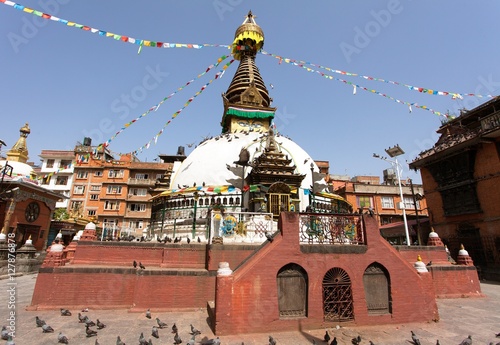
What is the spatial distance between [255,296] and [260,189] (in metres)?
8.31

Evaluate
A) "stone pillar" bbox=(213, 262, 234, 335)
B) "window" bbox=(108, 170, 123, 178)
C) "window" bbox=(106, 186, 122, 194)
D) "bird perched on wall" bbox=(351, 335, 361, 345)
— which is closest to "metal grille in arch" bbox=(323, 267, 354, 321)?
"bird perched on wall" bbox=(351, 335, 361, 345)

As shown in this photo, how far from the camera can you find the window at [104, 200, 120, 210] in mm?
42562

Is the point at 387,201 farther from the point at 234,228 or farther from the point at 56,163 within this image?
the point at 56,163

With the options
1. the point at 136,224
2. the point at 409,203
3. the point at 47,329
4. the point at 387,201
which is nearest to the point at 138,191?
the point at 136,224

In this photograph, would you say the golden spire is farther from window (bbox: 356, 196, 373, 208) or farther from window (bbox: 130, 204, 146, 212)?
window (bbox: 356, 196, 373, 208)

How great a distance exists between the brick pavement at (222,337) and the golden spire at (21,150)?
24.6 m

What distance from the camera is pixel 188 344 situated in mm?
5918

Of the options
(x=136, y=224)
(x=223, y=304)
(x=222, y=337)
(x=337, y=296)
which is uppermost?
(x=136, y=224)

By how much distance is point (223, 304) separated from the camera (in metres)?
6.95

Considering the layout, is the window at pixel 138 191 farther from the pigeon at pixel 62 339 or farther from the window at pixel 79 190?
the pigeon at pixel 62 339

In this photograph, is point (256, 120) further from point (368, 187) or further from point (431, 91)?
point (368, 187)

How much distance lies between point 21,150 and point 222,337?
3190 centimetres

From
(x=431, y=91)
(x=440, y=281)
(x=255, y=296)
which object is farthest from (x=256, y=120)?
(x=255, y=296)

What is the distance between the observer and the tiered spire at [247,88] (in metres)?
25.6
